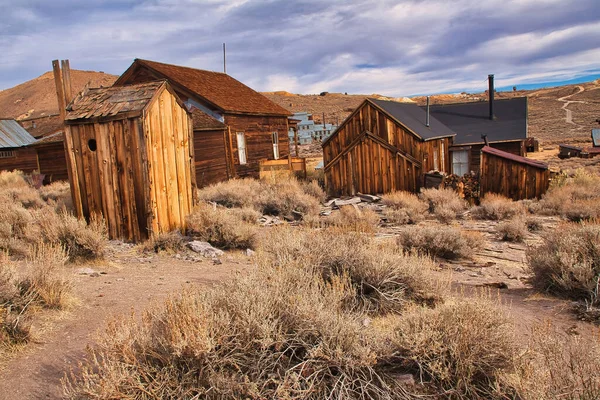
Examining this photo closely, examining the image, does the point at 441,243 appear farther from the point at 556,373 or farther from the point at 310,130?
the point at 310,130

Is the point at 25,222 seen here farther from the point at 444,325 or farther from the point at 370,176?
the point at 370,176

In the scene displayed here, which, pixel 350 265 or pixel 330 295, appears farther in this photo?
pixel 350 265

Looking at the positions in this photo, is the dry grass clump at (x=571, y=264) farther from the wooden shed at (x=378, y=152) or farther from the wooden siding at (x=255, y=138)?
the wooden siding at (x=255, y=138)

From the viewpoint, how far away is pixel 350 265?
5.21 m

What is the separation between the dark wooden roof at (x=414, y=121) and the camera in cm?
1636

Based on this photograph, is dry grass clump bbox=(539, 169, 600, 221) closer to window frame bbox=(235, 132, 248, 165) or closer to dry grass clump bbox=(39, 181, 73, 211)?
window frame bbox=(235, 132, 248, 165)

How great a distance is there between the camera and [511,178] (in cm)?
1430

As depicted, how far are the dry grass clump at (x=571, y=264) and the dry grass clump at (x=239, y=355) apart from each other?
3160 millimetres

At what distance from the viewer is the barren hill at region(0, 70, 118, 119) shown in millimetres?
68919

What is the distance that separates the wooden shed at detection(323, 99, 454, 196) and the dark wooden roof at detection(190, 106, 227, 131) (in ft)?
15.3

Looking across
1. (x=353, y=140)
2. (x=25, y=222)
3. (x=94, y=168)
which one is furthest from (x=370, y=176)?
(x=25, y=222)

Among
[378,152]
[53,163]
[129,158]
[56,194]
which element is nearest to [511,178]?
[378,152]

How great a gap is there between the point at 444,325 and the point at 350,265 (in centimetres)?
197

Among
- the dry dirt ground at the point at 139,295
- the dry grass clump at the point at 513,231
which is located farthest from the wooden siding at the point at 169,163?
the dry grass clump at the point at 513,231
